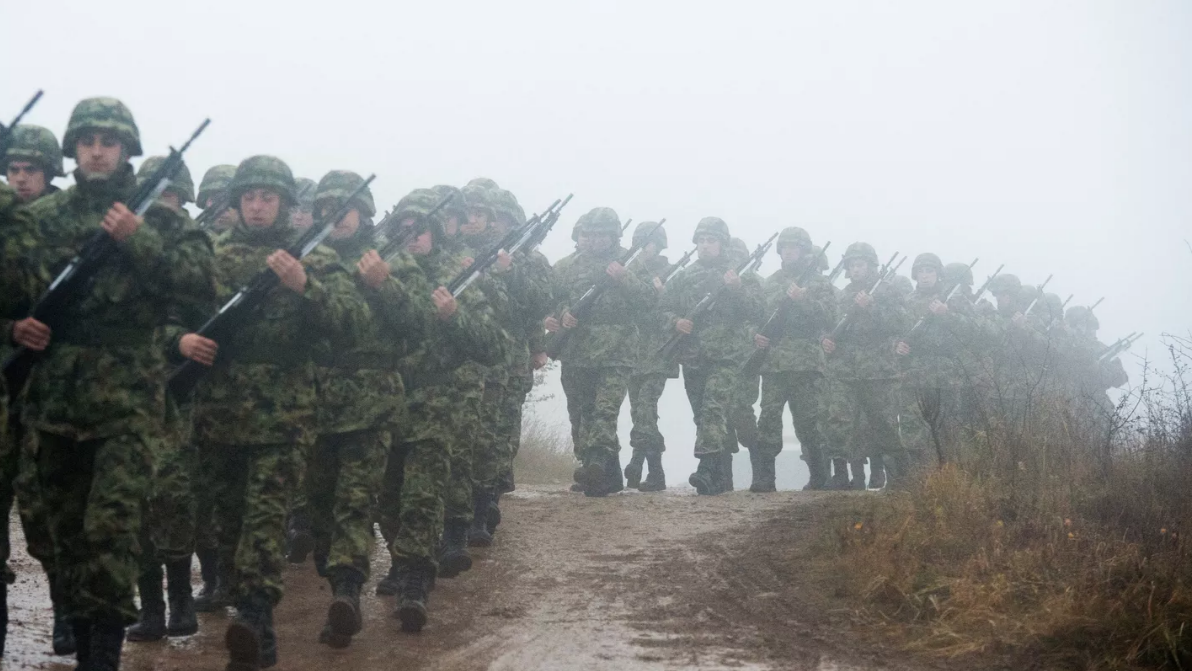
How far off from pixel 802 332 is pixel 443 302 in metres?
7.12

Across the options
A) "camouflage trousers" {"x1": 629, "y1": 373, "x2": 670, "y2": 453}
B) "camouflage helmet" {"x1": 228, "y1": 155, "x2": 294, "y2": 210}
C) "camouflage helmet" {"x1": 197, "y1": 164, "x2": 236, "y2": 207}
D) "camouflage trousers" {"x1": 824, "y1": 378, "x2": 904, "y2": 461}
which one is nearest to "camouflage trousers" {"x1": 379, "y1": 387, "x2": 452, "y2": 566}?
"camouflage helmet" {"x1": 228, "y1": 155, "x2": 294, "y2": 210}

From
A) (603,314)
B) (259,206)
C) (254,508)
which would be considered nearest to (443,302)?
(259,206)

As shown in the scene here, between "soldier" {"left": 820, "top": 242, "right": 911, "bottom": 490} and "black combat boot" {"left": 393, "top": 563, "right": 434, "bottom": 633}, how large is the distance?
7995mm

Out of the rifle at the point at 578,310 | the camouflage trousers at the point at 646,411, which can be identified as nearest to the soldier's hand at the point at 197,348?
the rifle at the point at 578,310

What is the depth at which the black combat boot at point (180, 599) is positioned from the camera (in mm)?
6441

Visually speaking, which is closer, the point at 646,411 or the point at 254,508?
the point at 254,508

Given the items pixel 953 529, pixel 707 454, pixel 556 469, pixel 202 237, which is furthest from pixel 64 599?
pixel 556 469

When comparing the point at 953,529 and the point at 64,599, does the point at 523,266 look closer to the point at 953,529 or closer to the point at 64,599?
the point at 953,529

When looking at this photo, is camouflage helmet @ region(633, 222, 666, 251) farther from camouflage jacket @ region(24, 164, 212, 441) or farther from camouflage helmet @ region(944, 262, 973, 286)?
camouflage jacket @ region(24, 164, 212, 441)

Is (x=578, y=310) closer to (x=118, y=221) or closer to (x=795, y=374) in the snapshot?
(x=795, y=374)

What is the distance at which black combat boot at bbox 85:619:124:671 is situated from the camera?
5035 mm

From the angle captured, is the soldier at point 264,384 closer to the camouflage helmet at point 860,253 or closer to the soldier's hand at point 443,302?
the soldier's hand at point 443,302

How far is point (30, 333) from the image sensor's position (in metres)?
5.11

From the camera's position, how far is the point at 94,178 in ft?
18.6
